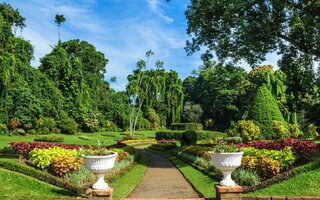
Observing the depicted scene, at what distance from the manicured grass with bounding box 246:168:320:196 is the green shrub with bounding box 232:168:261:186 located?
2.92ft

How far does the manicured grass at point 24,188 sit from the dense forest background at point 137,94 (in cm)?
1220

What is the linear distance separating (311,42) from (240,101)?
41208 millimetres

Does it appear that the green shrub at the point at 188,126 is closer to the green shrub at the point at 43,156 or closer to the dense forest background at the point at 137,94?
the dense forest background at the point at 137,94

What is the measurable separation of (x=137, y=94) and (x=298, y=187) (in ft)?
155

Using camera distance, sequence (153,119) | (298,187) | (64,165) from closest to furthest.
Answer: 1. (298,187)
2. (64,165)
3. (153,119)

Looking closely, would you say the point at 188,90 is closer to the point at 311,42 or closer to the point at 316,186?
the point at 311,42

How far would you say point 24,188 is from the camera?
343 inches

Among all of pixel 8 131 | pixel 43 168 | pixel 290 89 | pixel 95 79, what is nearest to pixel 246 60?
pixel 290 89

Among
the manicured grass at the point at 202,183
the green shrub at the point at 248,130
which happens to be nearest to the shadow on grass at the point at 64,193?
the manicured grass at the point at 202,183

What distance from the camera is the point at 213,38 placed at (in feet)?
57.4

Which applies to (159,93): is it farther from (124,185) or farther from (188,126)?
(124,185)

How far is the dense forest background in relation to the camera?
72.9 feet

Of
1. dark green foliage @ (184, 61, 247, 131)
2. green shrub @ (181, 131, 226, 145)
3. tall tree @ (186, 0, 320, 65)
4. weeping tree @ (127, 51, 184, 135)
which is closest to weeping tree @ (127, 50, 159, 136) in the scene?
weeping tree @ (127, 51, 184, 135)

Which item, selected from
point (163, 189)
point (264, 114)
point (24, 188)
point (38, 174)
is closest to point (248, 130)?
point (264, 114)
